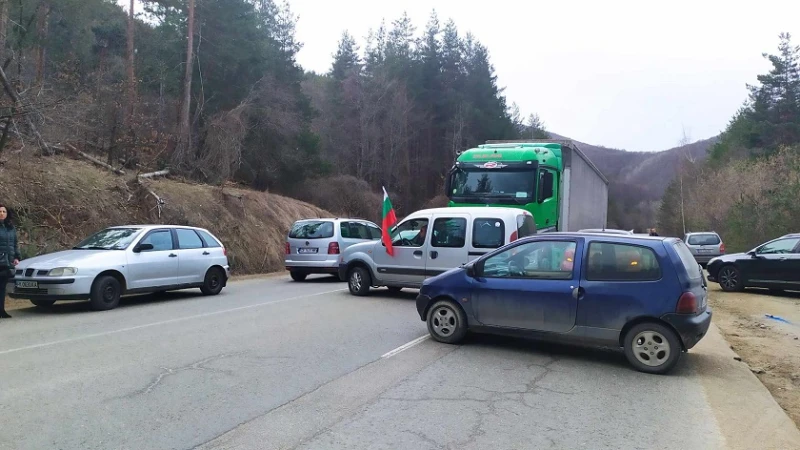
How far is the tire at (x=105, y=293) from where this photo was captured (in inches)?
426

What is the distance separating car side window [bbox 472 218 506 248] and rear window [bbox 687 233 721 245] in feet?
64.0

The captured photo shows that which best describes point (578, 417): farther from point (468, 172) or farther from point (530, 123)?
point (530, 123)

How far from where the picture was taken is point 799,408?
6.14 metres

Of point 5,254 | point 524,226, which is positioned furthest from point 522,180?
point 5,254

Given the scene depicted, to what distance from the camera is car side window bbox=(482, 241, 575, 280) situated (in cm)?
754

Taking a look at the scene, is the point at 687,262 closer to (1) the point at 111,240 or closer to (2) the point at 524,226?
(2) the point at 524,226

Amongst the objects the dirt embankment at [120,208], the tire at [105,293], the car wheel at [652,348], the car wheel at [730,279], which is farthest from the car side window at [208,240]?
the car wheel at [730,279]

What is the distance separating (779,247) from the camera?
15.7 m

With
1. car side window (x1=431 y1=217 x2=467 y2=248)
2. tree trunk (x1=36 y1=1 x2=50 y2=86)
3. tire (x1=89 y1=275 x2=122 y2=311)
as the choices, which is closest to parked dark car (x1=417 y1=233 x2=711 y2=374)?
car side window (x1=431 y1=217 x2=467 y2=248)

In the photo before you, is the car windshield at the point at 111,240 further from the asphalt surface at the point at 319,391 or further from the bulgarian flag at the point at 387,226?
A: the bulgarian flag at the point at 387,226

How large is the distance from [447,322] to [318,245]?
9168 mm

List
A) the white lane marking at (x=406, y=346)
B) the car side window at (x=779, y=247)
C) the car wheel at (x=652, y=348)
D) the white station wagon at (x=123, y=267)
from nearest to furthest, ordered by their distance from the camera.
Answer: the car wheel at (x=652, y=348) < the white lane marking at (x=406, y=346) < the white station wagon at (x=123, y=267) < the car side window at (x=779, y=247)

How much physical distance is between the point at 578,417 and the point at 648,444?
0.71 metres

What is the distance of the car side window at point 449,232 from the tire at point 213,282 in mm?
5242
